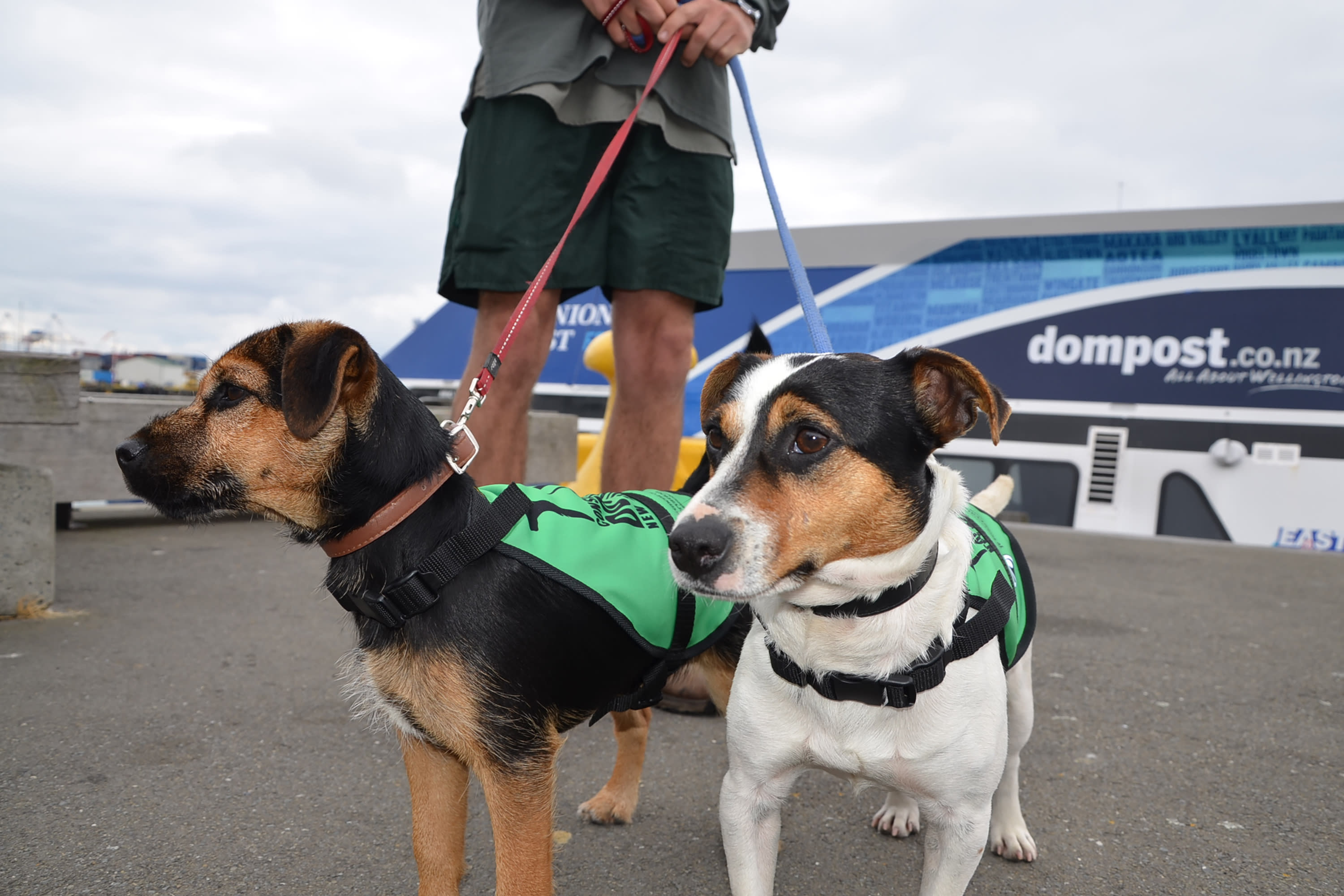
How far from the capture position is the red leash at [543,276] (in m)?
1.89

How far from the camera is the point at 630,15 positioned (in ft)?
8.64

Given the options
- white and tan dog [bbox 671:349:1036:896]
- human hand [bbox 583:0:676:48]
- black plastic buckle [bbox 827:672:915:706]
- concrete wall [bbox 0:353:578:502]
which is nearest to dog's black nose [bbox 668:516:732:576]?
white and tan dog [bbox 671:349:1036:896]

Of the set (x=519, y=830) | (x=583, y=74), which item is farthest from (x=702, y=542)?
(x=583, y=74)

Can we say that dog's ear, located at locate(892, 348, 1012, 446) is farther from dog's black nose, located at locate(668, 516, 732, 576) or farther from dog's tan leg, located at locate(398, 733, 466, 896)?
dog's tan leg, located at locate(398, 733, 466, 896)

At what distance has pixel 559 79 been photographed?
2568mm

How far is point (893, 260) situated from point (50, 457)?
9.13 metres

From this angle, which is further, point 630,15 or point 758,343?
point 630,15

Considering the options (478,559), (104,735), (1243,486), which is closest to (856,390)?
(478,559)

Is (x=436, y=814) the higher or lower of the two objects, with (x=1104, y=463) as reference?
lower

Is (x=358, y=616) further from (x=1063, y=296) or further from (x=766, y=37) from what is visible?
(x=1063, y=296)

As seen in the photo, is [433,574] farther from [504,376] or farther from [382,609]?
[504,376]

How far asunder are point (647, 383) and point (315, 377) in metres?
1.38

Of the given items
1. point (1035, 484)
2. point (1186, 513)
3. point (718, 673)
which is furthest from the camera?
point (1035, 484)

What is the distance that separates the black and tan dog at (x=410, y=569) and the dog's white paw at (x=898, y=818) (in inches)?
38.9
